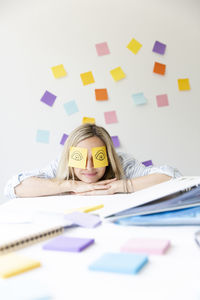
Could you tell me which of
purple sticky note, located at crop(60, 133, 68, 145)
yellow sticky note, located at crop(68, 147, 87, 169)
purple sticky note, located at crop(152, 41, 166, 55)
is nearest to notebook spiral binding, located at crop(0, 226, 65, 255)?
yellow sticky note, located at crop(68, 147, 87, 169)

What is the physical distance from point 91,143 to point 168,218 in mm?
860

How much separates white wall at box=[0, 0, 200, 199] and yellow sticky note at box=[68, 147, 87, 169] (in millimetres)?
839

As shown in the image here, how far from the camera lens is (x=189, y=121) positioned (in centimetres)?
228

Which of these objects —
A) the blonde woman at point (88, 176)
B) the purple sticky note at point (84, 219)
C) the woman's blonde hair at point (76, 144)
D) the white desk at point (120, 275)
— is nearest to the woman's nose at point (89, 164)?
the blonde woman at point (88, 176)

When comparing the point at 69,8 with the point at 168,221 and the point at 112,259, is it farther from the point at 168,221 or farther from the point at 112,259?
the point at 112,259

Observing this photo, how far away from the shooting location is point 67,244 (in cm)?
55

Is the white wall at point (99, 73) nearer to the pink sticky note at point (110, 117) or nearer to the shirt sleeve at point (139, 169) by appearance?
the pink sticky note at point (110, 117)

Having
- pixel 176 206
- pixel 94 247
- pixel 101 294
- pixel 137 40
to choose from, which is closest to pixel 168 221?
pixel 176 206

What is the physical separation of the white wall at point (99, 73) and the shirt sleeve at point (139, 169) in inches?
21.3

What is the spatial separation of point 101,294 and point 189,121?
6.62 feet

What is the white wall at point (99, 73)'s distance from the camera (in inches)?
88.1

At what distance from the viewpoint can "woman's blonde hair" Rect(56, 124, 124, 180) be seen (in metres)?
1.55

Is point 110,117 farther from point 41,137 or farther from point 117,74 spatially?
point 41,137

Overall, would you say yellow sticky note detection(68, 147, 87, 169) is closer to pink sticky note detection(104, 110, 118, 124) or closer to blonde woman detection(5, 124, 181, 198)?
blonde woman detection(5, 124, 181, 198)
